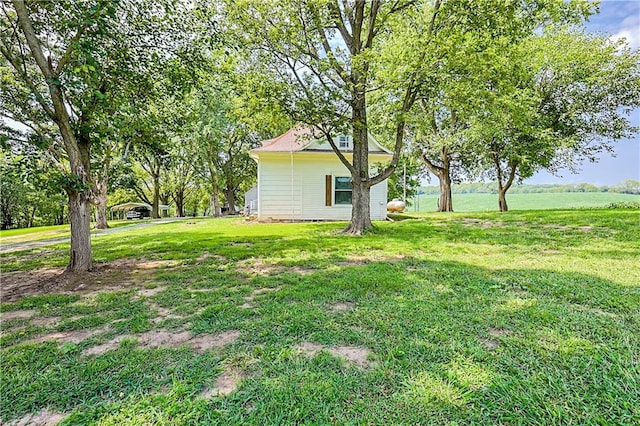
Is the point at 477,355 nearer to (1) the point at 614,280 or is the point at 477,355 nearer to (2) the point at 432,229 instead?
(1) the point at 614,280

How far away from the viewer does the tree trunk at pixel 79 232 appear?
4758mm

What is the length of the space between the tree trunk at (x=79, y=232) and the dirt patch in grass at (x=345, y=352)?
414 cm

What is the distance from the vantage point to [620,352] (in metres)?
2.21

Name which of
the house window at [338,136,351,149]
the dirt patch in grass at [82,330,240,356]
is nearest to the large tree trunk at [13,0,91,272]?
the dirt patch in grass at [82,330,240,356]

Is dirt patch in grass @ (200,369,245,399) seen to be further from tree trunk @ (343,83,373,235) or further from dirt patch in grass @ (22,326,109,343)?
tree trunk @ (343,83,373,235)

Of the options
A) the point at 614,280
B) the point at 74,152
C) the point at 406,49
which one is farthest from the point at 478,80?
the point at 74,152

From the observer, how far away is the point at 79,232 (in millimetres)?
4855

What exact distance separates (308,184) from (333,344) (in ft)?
35.2

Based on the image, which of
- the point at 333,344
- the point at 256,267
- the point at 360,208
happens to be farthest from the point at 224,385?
the point at 360,208

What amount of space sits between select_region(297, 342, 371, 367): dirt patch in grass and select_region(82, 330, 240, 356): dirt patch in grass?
0.62 metres

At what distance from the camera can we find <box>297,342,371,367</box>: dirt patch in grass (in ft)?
7.32

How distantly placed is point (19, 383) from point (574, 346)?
3742 millimetres

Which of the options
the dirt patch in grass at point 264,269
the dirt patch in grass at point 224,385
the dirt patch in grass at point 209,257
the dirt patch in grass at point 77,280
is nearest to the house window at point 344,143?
the dirt patch in grass at point 209,257

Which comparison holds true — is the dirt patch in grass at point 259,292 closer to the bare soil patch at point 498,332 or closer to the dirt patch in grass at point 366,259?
the dirt patch in grass at point 366,259
